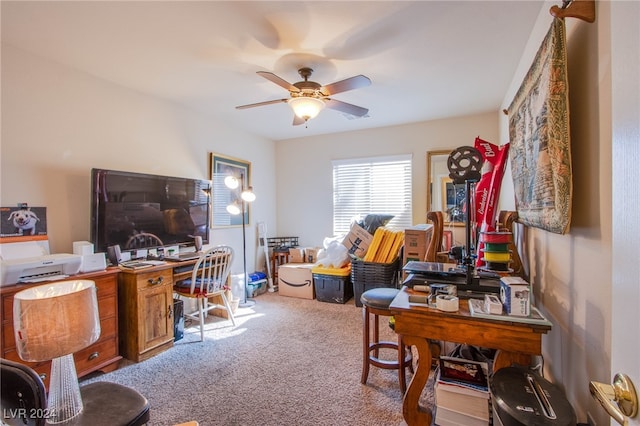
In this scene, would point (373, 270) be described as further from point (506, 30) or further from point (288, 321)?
point (506, 30)

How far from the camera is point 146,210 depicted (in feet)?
9.41

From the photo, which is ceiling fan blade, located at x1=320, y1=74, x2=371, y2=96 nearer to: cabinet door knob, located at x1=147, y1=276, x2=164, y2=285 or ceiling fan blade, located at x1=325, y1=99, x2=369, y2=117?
ceiling fan blade, located at x1=325, y1=99, x2=369, y2=117

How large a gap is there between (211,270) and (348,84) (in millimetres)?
2316

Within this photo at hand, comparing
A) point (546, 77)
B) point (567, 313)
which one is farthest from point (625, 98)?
point (567, 313)

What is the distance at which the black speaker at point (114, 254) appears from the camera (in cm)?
254

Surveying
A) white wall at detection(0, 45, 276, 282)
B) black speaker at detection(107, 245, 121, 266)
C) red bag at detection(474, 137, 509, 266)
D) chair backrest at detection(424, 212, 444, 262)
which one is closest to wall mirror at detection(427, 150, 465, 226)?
red bag at detection(474, 137, 509, 266)

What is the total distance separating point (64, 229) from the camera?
251cm

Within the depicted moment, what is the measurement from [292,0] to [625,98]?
5.82ft

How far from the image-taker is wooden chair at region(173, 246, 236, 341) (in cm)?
291

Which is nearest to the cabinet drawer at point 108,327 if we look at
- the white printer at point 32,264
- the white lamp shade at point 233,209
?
the white printer at point 32,264

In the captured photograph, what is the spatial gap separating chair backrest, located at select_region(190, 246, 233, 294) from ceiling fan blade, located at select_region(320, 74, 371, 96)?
193cm

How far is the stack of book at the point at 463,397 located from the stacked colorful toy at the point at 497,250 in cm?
59

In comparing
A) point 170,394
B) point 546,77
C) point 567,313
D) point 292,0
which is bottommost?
point 170,394

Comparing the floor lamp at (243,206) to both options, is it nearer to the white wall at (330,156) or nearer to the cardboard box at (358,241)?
the white wall at (330,156)
